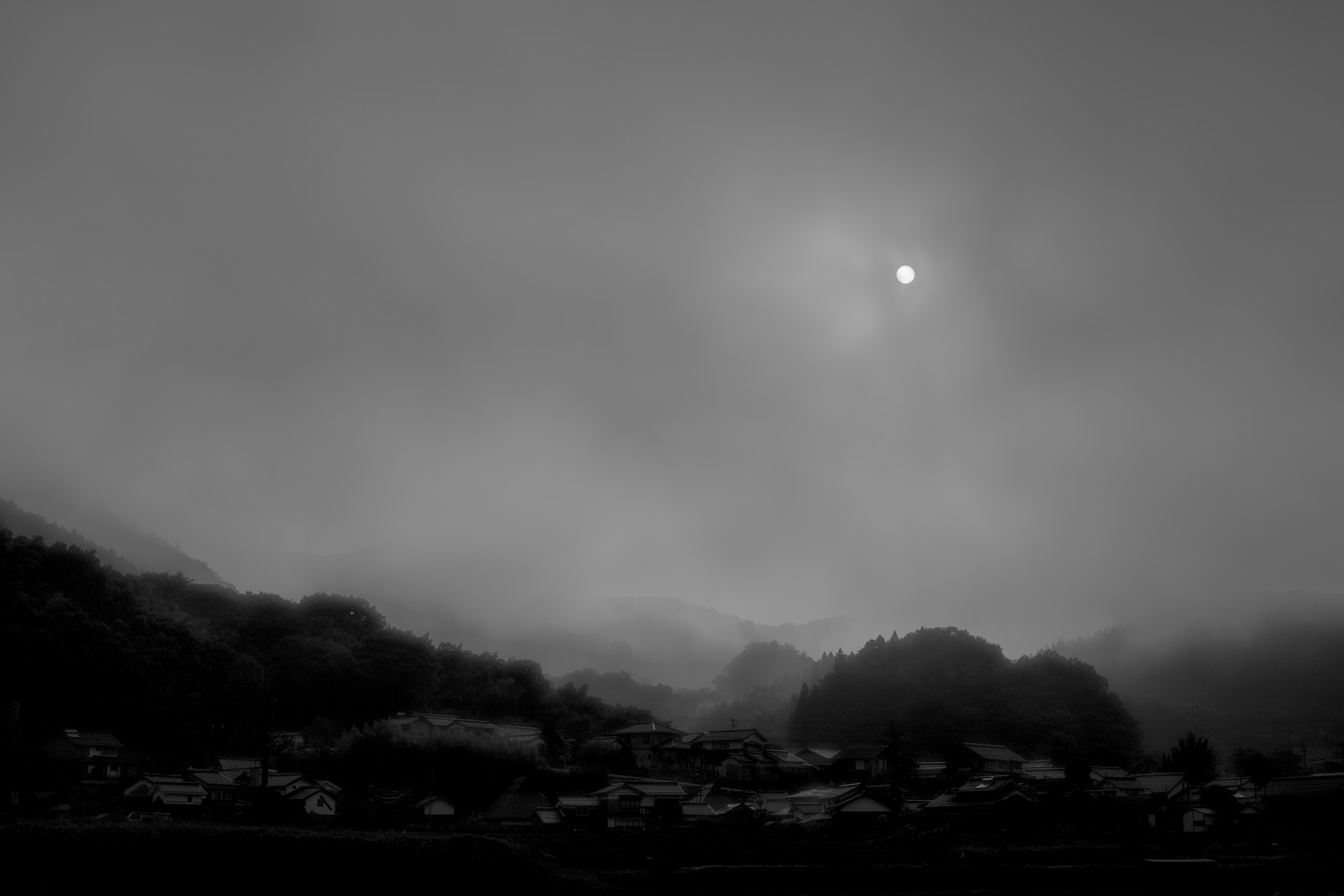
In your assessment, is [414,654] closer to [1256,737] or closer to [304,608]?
[304,608]

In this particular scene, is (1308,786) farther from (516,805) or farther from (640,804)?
(516,805)

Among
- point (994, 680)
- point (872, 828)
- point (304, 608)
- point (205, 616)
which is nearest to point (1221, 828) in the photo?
point (872, 828)

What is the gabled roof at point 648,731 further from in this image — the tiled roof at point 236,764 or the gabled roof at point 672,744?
the tiled roof at point 236,764

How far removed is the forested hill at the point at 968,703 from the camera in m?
70.3

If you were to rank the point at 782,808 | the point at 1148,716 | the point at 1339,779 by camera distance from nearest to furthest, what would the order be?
the point at 1339,779
the point at 782,808
the point at 1148,716

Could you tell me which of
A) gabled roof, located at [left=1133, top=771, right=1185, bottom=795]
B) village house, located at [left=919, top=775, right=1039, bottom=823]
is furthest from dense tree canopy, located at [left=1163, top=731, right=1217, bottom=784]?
village house, located at [left=919, top=775, right=1039, bottom=823]

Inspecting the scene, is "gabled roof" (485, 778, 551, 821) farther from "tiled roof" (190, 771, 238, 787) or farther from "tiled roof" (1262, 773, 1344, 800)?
"tiled roof" (1262, 773, 1344, 800)

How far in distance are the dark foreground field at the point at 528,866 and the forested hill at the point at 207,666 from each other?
22325mm

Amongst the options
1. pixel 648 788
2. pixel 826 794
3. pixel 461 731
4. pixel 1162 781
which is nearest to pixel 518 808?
pixel 648 788

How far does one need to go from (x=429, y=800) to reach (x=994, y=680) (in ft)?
154

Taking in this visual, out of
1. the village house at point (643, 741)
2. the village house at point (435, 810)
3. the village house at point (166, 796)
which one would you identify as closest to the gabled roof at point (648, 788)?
the village house at point (435, 810)

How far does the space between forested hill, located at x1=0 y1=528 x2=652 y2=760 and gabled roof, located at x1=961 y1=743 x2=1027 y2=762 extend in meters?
26.6

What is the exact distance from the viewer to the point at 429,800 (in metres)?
45.0

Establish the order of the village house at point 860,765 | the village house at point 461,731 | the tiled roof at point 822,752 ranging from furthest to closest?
1. the tiled roof at point 822,752
2. the village house at point 860,765
3. the village house at point 461,731
